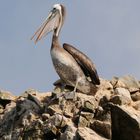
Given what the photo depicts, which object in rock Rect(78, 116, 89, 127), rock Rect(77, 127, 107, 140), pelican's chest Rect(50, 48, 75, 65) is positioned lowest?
rock Rect(77, 127, 107, 140)

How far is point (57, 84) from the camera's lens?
28.0 metres

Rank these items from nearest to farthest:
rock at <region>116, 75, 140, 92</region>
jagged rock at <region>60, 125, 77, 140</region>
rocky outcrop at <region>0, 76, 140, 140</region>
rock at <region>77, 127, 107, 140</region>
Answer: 1. rock at <region>77, 127, 107, 140</region>
2. jagged rock at <region>60, 125, 77, 140</region>
3. rocky outcrop at <region>0, 76, 140, 140</region>
4. rock at <region>116, 75, 140, 92</region>

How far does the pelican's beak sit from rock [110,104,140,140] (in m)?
6.23

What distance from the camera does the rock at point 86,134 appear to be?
22877 mm

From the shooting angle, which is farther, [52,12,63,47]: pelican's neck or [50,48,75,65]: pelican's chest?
[52,12,63,47]: pelican's neck

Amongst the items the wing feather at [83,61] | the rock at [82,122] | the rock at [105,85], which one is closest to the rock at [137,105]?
the rock at [105,85]

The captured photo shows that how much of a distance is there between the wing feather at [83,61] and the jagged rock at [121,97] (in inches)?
55.7

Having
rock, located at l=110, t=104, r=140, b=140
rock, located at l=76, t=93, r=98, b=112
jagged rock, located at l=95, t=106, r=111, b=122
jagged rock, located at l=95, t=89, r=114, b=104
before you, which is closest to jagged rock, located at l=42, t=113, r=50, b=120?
rock, located at l=76, t=93, r=98, b=112

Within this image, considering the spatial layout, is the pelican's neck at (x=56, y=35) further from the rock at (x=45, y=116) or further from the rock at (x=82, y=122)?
the rock at (x=82, y=122)

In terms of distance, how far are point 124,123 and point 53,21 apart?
7.11 meters

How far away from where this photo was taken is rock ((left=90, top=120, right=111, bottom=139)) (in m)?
23.6

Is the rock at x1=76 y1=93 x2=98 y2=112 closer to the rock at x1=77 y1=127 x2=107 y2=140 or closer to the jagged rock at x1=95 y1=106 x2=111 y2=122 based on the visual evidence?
the jagged rock at x1=95 y1=106 x2=111 y2=122

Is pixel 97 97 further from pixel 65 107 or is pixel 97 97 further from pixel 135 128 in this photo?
pixel 135 128

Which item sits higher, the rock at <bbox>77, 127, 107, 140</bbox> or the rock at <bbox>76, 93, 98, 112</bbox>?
the rock at <bbox>76, 93, 98, 112</bbox>
